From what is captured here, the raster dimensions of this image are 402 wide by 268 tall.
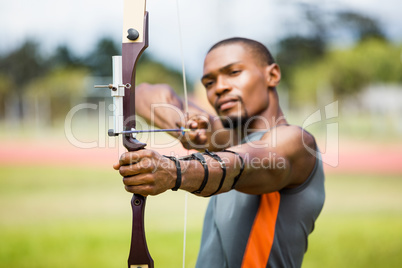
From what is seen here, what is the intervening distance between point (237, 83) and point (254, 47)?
0.22m

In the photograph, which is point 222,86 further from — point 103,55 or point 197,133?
point 103,55

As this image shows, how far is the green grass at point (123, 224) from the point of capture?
541 cm

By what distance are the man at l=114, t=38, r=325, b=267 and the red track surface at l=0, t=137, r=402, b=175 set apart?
11.0m

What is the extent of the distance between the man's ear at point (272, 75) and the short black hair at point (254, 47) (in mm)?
33

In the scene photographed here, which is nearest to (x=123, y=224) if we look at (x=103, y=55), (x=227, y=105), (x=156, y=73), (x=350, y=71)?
(x=227, y=105)

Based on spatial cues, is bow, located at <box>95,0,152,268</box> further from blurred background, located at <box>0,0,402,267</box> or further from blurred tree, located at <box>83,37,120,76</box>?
blurred tree, located at <box>83,37,120,76</box>

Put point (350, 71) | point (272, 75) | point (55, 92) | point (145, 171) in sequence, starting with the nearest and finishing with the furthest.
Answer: point (145, 171)
point (272, 75)
point (55, 92)
point (350, 71)

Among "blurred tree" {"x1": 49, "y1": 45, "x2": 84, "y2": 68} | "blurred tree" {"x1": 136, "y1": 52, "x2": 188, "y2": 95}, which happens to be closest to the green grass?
"blurred tree" {"x1": 136, "y1": 52, "x2": 188, "y2": 95}

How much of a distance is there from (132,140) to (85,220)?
668 cm

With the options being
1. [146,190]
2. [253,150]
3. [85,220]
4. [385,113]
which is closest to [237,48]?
[253,150]

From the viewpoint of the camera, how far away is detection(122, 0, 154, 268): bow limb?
5.14 ft

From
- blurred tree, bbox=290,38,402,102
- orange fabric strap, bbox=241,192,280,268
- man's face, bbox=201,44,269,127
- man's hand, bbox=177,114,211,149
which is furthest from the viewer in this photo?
blurred tree, bbox=290,38,402,102

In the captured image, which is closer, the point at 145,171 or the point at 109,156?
the point at 145,171

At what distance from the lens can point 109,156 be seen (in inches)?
657
